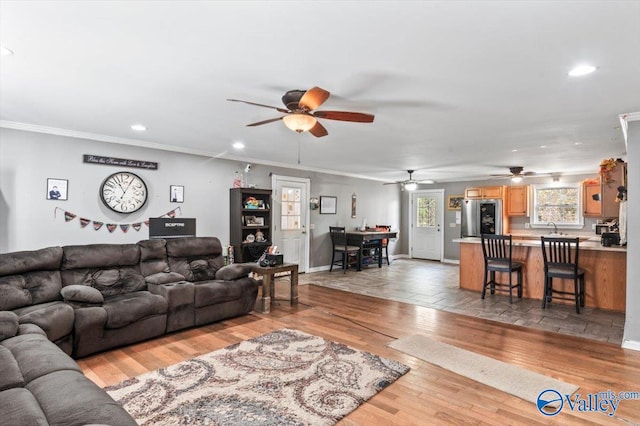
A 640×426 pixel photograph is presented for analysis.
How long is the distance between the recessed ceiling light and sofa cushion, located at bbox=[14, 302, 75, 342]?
4.56 m

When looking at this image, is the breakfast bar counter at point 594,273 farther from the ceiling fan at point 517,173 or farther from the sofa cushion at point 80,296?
the sofa cushion at point 80,296

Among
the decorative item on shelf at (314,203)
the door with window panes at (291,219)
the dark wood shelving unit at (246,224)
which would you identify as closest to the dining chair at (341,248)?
the decorative item on shelf at (314,203)

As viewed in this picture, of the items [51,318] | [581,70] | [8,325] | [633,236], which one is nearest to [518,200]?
→ [633,236]

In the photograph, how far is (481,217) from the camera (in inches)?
350

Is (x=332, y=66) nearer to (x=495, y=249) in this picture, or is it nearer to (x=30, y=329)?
(x=30, y=329)

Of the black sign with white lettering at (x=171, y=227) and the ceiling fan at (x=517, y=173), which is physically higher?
the ceiling fan at (x=517, y=173)

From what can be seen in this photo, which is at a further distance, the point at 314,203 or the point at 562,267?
the point at 314,203

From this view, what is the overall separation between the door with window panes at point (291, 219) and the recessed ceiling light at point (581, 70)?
17.4 ft

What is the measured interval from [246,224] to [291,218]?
4.48 ft

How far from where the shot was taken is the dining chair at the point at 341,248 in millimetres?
8016

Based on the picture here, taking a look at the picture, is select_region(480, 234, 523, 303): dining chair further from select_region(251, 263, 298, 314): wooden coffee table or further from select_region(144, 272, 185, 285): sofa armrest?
select_region(144, 272, 185, 285): sofa armrest

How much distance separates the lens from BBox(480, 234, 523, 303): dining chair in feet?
17.4

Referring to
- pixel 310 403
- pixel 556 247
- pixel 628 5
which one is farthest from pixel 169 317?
pixel 556 247

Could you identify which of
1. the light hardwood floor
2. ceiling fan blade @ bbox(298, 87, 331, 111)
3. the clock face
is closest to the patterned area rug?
the light hardwood floor
